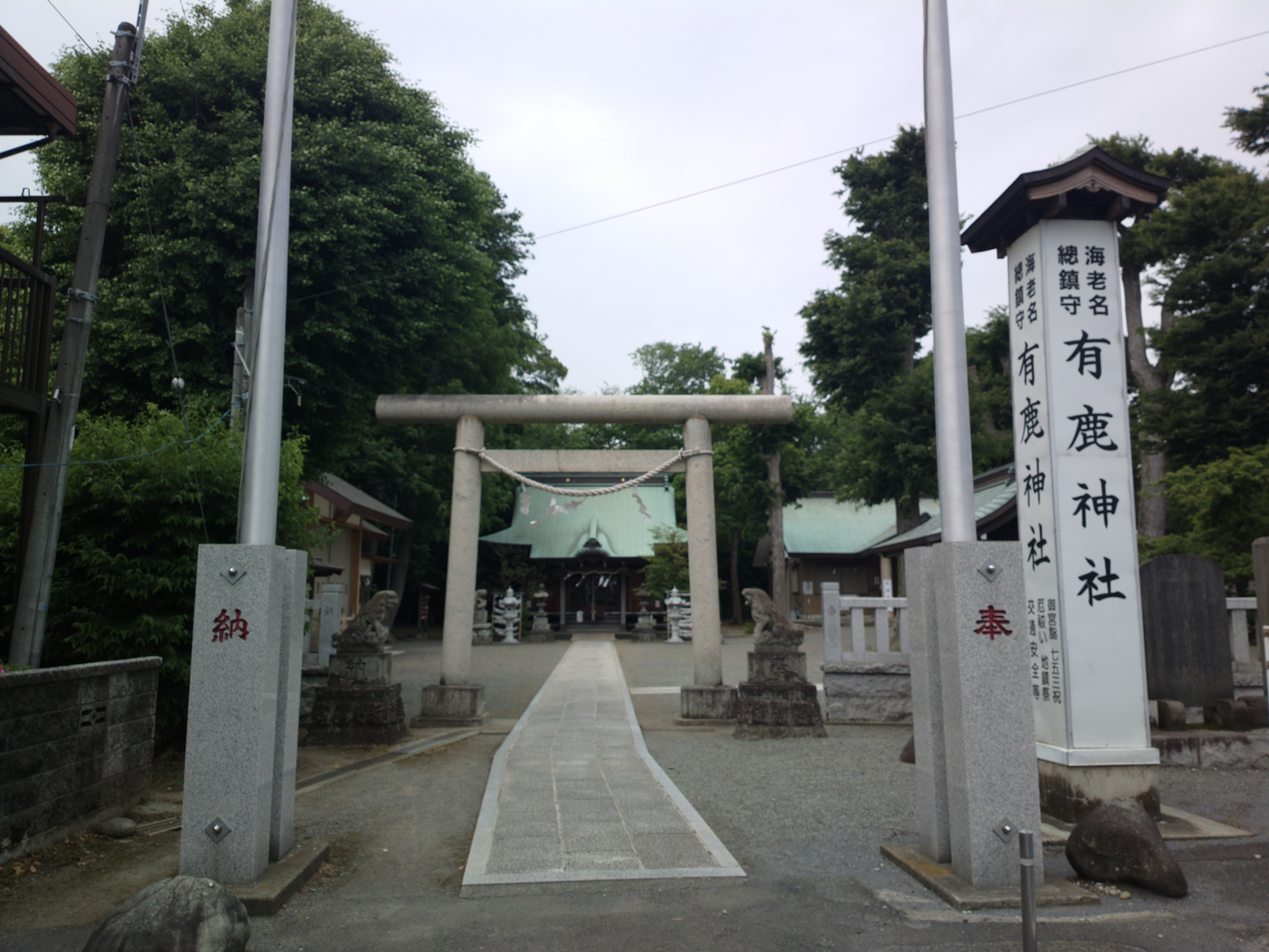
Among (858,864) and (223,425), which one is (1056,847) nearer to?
(858,864)

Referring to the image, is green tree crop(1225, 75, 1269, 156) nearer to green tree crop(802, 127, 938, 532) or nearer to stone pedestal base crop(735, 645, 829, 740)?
green tree crop(802, 127, 938, 532)

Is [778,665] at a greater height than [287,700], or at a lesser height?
lesser

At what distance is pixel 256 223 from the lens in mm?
11461

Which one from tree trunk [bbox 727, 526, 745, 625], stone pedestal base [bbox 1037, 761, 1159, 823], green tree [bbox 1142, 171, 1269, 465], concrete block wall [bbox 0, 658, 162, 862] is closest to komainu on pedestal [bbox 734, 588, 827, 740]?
stone pedestal base [bbox 1037, 761, 1159, 823]

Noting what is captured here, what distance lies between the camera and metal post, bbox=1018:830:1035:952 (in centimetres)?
319

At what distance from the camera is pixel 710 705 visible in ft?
37.0

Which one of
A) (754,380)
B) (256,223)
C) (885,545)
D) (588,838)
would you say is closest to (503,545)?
(754,380)

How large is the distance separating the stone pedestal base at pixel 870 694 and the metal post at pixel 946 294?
6.60 meters

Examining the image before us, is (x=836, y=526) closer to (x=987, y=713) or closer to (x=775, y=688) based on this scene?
(x=775, y=688)

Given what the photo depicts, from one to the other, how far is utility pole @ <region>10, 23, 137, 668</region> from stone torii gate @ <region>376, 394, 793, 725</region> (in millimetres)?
4390

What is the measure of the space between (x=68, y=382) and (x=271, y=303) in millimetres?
2963

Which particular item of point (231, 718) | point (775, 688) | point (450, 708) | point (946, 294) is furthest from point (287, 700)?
point (775, 688)

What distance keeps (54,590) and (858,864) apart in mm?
7404

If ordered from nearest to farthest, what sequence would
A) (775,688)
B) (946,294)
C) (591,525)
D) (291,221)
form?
(946,294) < (775,688) < (291,221) < (591,525)
